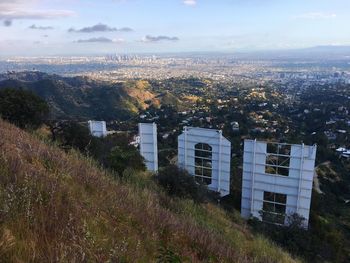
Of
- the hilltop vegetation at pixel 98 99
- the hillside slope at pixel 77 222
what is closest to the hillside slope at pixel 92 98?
the hilltop vegetation at pixel 98 99

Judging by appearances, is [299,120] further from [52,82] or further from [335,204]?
[52,82]

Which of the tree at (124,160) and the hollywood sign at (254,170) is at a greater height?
the tree at (124,160)

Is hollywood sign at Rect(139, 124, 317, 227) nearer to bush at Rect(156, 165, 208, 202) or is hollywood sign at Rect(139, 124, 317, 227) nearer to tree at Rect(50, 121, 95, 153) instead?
tree at Rect(50, 121, 95, 153)

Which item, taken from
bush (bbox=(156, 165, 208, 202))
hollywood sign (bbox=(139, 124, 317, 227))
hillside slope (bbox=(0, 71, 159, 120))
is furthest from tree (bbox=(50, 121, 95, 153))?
hillside slope (bbox=(0, 71, 159, 120))

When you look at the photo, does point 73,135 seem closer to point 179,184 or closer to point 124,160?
point 124,160

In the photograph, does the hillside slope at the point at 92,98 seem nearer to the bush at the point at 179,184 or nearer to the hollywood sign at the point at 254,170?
the hollywood sign at the point at 254,170

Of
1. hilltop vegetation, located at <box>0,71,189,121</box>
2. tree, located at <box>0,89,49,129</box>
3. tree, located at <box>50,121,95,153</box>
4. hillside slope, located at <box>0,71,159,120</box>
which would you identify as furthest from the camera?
hilltop vegetation, located at <box>0,71,189,121</box>
